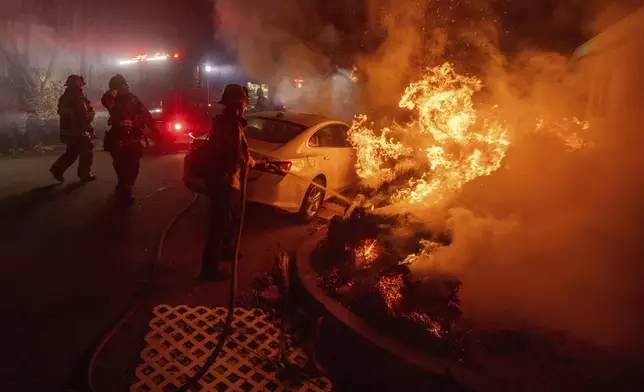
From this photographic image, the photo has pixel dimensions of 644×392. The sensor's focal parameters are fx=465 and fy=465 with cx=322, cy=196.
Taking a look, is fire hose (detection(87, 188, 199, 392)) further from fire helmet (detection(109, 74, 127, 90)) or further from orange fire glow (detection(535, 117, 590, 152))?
orange fire glow (detection(535, 117, 590, 152))

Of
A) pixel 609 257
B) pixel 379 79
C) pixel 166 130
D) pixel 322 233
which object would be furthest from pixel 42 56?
pixel 609 257

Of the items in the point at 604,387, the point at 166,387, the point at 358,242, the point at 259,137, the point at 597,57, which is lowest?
the point at 166,387

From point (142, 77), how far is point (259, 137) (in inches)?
760

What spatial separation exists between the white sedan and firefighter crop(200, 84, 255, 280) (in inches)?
40.6

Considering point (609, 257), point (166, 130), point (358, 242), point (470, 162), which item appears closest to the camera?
point (609, 257)

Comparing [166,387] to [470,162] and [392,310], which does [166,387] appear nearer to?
[392,310]

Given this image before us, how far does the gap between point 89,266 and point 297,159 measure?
3134 millimetres

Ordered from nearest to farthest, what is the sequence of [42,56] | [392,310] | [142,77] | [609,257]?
[392,310] < [609,257] < [42,56] < [142,77]

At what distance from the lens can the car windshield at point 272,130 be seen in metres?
7.23

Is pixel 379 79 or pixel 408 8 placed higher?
pixel 408 8

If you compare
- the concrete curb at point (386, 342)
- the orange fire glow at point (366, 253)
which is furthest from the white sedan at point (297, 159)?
the concrete curb at point (386, 342)

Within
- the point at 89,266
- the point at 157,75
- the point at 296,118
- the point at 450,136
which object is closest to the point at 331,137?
the point at 296,118

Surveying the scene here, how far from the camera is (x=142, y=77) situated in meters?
24.0

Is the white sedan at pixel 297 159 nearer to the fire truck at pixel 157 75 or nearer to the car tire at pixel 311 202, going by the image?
the car tire at pixel 311 202
